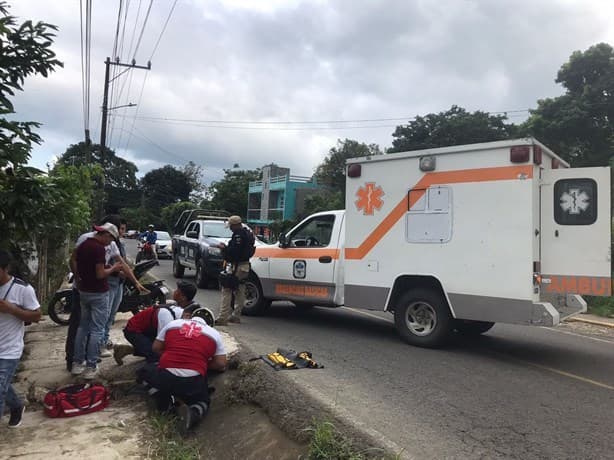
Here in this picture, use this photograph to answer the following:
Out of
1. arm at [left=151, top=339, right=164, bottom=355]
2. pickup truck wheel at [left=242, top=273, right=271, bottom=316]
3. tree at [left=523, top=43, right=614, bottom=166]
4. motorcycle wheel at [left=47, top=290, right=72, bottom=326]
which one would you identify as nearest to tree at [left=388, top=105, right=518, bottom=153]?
tree at [left=523, top=43, right=614, bottom=166]

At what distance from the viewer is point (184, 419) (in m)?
4.37

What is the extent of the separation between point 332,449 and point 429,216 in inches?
163

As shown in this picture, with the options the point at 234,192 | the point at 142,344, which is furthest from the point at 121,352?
the point at 234,192

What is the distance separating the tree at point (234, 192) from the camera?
180 ft

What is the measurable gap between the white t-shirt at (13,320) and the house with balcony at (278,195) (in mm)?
38285

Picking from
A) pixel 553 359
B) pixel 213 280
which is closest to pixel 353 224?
pixel 553 359

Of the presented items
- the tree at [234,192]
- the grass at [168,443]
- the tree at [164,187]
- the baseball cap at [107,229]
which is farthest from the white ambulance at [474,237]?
the tree at [164,187]

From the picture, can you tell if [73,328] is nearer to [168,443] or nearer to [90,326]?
[90,326]

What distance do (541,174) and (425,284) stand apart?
81.2 inches

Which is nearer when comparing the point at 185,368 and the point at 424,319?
the point at 185,368

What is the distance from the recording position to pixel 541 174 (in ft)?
20.9

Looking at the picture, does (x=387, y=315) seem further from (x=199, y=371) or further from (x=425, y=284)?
(x=199, y=371)

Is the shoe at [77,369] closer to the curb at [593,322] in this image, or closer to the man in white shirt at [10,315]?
the man in white shirt at [10,315]

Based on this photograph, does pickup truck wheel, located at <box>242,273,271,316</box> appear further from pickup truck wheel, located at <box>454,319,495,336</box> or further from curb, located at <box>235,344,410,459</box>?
curb, located at <box>235,344,410,459</box>
